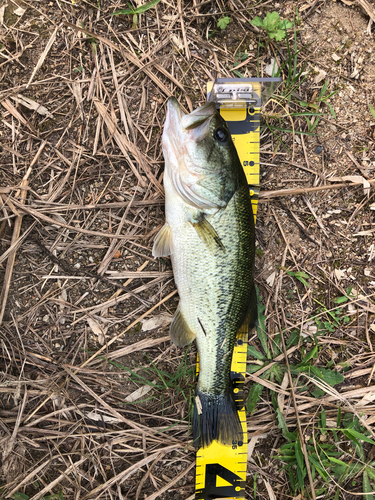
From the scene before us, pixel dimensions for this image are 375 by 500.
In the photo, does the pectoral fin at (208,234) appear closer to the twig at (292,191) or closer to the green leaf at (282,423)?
the twig at (292,191)

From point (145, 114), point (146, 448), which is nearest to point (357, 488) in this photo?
point (146, 448)

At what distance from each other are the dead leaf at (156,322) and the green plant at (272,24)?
2717 millimetres

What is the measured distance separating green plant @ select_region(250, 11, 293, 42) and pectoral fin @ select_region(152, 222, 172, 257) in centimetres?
199

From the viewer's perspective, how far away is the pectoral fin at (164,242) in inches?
98.4

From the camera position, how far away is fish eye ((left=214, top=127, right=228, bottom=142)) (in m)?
2.27

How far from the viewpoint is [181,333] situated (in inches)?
102

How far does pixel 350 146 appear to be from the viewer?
2963mm

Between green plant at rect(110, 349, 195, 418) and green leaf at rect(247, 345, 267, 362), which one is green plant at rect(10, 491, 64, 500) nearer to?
green plant at rect(110, 349, 195, 418)

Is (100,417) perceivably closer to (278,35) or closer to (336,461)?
(336,461)

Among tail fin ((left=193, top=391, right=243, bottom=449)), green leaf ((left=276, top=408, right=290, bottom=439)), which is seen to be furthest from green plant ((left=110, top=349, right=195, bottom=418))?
green leaf ((left=276, top=408, right=290, bottom=439))

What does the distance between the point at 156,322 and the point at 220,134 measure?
1.71 m

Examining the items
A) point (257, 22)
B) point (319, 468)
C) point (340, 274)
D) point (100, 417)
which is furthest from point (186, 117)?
point (319, 468)

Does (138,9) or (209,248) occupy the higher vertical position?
(138,9)

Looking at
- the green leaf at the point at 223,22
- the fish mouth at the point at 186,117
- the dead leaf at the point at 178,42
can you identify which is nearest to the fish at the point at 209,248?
the fish mouth at the point at 186,117
